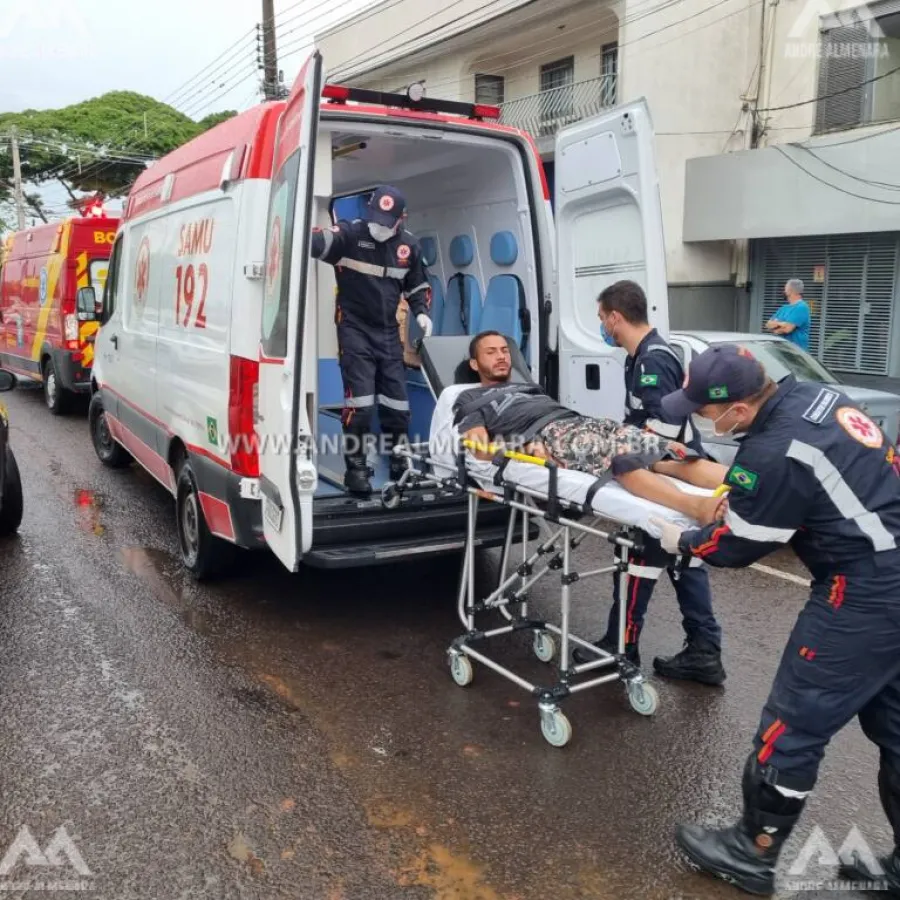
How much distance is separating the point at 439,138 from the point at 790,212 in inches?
405

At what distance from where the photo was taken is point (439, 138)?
5086 mm

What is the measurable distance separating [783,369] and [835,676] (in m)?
4.94

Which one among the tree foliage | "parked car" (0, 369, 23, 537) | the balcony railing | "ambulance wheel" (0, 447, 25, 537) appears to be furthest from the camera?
the tree foliage

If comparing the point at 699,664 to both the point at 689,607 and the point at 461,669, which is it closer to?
the point at 689,607

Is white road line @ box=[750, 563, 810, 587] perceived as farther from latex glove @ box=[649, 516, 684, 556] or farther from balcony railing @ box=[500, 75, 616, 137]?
balcony railing @ box=[500, 75, 616, 137]

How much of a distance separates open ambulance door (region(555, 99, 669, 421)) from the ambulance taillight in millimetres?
1911

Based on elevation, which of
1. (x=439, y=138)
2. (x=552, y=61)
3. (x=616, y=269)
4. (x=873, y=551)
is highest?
(x=552, y=61)

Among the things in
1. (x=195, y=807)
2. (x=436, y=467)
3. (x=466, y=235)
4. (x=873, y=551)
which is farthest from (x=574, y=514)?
(x=466, y=235)

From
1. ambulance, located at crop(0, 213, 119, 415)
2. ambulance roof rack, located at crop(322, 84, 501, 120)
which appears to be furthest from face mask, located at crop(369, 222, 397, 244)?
ambulance, located at crop(0, 213, 119, 415)

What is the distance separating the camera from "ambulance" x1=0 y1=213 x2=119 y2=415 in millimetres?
10914

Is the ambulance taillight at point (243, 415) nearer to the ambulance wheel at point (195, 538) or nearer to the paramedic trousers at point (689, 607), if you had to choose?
the ambulance wheel at point (195, 538)

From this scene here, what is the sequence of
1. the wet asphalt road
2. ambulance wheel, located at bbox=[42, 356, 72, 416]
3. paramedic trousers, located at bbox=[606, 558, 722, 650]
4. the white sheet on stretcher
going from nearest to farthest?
the wet asphalt road → the white sheet on stretcher → paramedic trousers, located at bbox=[606, 558, 722, 650] → ambulance wheel, located at bbox=[42, 356, 72, 416]

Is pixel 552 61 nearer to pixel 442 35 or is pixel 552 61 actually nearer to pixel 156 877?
pixel 442 35

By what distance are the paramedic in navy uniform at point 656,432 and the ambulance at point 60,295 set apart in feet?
24.9
